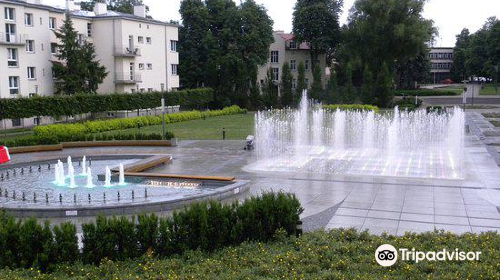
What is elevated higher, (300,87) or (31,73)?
(31,73)

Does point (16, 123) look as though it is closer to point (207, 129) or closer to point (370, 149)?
point (207, 129)

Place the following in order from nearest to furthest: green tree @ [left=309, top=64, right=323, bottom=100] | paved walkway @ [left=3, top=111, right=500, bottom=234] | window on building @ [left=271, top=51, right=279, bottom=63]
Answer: paved walkway @ [left=3, top=111, right=500, bottom=234], green tree @ [left=309, top=64, right=323, bottom=100], window on building @ [left=271, top=51, right=279, bottom=63]

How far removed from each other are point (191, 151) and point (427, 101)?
4535cm

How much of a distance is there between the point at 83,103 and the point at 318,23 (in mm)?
32653

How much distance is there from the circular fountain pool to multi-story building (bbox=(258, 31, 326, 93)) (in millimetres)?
48317

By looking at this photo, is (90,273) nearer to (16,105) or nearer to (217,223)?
(217,223)

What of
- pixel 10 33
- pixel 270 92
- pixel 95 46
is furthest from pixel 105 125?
pixel 270 92

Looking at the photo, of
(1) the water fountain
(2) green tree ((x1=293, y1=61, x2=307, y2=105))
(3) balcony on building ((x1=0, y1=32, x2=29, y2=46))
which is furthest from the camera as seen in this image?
(2) green tree ((x1=293, y1=61, x2=307, y2=105))

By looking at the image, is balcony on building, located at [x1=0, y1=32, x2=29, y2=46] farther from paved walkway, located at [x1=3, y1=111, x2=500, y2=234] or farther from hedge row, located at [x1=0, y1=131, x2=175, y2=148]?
paved walkway, located at [x1=3, y1=111, x2=500, y2=234]

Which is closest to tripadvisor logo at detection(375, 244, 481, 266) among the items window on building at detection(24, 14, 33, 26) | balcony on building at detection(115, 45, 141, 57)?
window on building at detection(24, 14, 33, 26)

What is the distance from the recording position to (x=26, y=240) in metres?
8.67

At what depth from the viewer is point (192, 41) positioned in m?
55.5

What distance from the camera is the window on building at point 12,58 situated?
39781 millimetres

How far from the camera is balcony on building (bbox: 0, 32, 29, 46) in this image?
1521 inches
